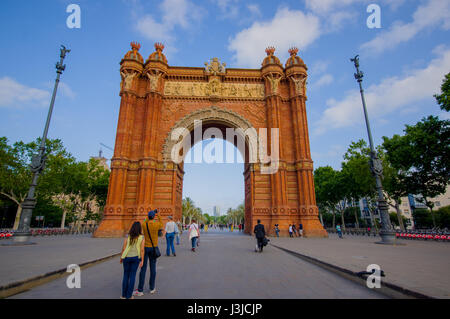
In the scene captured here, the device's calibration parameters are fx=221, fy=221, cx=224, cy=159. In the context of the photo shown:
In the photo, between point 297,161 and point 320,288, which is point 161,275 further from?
point 297,161

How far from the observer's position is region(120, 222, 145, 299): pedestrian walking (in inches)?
160

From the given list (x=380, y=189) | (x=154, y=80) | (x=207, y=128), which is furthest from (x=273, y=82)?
(x=380, y=189)

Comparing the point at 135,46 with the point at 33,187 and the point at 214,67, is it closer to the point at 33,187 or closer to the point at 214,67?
the point at 214,67

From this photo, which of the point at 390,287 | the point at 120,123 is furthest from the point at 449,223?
the point at 120,123

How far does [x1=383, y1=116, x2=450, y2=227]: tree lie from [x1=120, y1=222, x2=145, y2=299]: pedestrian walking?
24063 millimetres

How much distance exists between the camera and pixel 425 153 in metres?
19.7

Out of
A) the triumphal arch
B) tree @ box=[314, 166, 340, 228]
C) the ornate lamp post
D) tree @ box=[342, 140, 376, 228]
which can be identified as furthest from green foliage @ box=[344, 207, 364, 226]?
the ornate lamp post

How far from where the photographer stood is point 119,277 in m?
5.90

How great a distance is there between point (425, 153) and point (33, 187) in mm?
30884

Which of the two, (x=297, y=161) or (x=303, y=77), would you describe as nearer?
(x=297, y=161)

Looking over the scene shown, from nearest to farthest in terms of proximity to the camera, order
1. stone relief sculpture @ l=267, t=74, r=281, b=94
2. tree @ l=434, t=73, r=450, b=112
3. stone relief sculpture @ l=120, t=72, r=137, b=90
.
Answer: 1. tree @ l=434, t=73, r=450, b=112
2. stone relief sculpture @ l=120, t=72, r=137, b=90
3. stone relief sculpture @ l=267, t=74, r=281, b=94

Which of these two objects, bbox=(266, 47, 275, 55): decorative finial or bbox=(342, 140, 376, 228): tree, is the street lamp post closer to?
bbox=(266, 47, 275, 55): decorative finial
